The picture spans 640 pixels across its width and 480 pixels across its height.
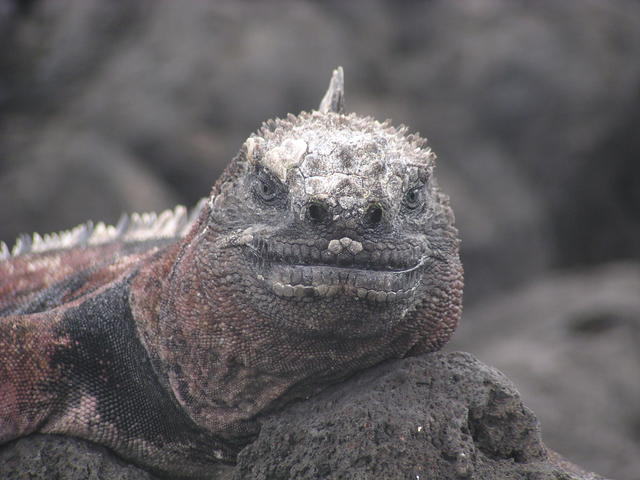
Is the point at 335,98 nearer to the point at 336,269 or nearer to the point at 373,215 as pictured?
A: the point at 373,215

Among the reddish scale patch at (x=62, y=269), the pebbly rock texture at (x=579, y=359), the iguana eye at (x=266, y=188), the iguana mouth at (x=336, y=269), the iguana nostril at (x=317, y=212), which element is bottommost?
the iguana mouth at (x=336, y=269)

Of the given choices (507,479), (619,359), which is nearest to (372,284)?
(507,479)

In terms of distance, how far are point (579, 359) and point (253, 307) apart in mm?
7893

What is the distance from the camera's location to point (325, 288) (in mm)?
2791

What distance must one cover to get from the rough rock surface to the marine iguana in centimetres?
11

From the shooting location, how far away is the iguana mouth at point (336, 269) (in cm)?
279

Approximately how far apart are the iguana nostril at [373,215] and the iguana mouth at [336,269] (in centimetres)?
7

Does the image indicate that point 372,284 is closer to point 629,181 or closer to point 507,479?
point 507,479

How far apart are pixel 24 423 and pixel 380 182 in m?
1.85

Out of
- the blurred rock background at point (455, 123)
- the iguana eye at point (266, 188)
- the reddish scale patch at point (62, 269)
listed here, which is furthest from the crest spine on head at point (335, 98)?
the blurred rock background at point (455, 123)

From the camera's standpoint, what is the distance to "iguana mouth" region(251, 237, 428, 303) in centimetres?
279

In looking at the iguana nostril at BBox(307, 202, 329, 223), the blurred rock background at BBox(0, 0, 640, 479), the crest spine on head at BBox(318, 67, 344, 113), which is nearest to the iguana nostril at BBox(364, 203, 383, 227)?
the iguana nostril at BBox(307, 202, 329, 223)

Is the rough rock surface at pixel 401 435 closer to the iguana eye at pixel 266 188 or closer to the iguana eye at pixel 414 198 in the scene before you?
the iguana eye at pixel 414 198

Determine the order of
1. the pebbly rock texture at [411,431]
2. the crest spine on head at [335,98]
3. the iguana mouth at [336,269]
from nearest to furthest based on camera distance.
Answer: the iguana mouth at [336,269]
the pebbly rock texture at [411,431]
the crest spine on head at [335,98]
